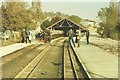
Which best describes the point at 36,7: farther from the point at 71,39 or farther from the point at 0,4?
the point at 71,39

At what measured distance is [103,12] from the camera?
76062 mm

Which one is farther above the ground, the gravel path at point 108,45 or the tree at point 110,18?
the tree at point 110,18

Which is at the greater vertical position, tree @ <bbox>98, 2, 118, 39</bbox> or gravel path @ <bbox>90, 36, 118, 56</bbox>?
tree @ <bbox>98, 2, 118, 39</bbox>

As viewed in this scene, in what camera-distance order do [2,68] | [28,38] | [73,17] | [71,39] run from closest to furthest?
[2,68] → [71,39] → [28,38] → [73,17]

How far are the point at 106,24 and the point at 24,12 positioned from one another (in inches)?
1203

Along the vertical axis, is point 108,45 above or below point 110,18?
below

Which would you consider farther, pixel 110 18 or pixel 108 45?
pixel 110 18

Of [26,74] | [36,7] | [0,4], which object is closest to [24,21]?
[0,4]

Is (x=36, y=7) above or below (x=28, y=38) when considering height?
above

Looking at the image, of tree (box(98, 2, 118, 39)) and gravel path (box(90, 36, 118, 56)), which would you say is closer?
gravel path (box(90, 36, 118, 56))

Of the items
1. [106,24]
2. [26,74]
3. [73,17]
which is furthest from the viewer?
[73,17]

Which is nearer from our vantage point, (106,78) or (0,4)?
(106,78)

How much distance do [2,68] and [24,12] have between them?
3293 cm

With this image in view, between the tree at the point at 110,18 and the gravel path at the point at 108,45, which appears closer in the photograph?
the gravel path at the point at 108,45
